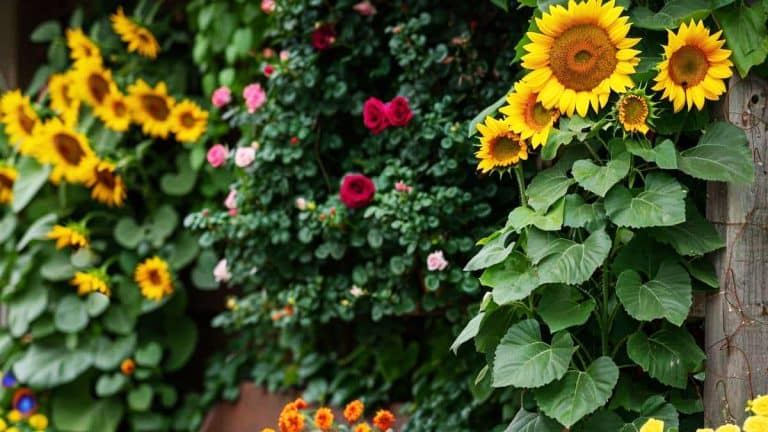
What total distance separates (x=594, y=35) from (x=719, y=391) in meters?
0.80

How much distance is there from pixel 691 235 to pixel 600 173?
0.77ft

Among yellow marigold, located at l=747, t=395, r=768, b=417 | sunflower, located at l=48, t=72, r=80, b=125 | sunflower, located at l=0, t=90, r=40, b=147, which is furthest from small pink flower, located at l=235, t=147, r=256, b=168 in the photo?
yellow marigold, located at l=747, t=395, r=768, b=417

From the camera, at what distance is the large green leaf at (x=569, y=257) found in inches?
78.0

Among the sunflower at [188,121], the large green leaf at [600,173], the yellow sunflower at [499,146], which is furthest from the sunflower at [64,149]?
the large green leaf at [600,173]

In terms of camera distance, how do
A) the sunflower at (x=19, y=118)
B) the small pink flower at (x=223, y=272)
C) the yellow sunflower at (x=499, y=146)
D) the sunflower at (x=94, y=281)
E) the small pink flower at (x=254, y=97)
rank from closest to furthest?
the yellow sunflower at (x=499, y=146) < the small pink flower at (x=254, y=97) < the small pink flower at (x=223, y=272) < the sunflower at (x=94, y=281) < the sunflower at (x=19, y=118)

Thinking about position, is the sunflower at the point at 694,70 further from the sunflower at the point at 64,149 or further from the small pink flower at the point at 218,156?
the sunflower at the point at 64,149

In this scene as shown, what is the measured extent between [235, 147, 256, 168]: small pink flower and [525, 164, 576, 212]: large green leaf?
1056 millimetres

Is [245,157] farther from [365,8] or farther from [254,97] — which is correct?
[365,8]

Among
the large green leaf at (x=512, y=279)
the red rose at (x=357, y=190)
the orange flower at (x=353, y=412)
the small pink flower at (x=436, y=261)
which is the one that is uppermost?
the large green leaf at (x=512, y=279)

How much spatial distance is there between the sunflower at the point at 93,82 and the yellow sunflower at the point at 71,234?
1.51ft

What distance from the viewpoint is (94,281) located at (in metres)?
3.41

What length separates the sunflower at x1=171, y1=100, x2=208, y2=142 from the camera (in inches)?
135

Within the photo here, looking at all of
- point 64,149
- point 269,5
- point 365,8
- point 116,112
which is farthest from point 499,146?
point 64,149

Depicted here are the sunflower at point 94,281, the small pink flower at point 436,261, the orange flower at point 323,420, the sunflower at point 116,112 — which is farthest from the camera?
the sunflower at point 116,112
